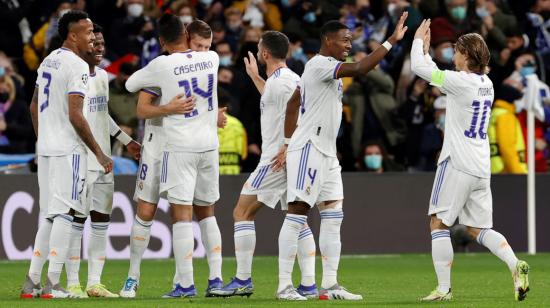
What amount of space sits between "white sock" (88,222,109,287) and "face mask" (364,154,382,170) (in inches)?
303

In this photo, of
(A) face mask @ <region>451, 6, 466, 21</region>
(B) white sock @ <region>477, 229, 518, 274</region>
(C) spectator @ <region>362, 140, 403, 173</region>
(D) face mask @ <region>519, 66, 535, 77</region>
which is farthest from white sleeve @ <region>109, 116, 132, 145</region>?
(A) face mask @ <region>451, 6, 466, 21</region>

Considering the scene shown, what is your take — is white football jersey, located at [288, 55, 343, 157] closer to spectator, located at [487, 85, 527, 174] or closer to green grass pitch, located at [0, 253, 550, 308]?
green grass pitch, located at [0, 253, 550, 308]

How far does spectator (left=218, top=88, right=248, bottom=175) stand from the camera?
1873cm

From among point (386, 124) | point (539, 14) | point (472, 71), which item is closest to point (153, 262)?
point (386, 124)

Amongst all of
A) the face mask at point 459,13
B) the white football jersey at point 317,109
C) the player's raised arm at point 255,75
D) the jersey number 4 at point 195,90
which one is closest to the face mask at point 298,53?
the face mask at point 459,13

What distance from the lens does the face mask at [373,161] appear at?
19.8m

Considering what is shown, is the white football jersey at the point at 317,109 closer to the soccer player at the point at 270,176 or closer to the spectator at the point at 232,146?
the soccer player at the point at 270,176

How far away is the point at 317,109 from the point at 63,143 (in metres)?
2.22

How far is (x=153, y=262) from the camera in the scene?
17.9m

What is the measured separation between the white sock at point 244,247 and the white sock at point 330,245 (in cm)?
66

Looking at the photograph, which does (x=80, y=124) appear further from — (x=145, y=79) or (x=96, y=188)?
(x=96, y=188)

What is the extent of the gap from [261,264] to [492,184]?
389 cm

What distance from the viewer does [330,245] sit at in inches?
480

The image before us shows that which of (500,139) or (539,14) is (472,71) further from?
(539,14)
